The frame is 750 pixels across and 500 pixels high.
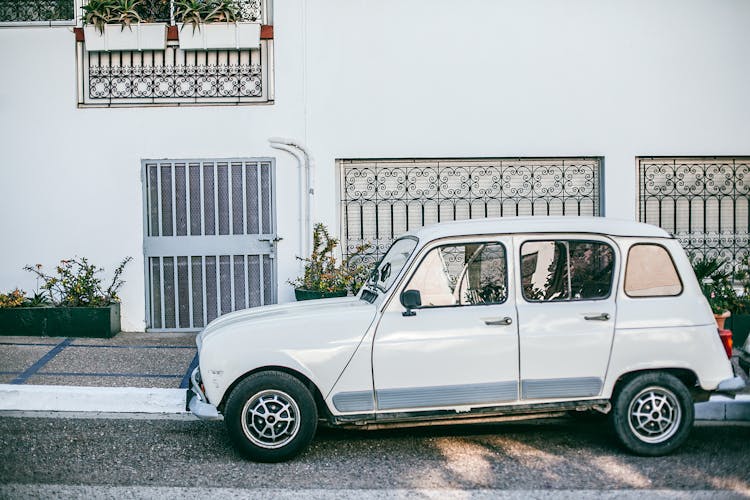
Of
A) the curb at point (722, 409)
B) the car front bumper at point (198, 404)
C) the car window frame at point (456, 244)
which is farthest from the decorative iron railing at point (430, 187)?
the car front bumper at point (198, 404)

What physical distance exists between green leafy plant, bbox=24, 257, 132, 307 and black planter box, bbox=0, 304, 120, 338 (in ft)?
0.56

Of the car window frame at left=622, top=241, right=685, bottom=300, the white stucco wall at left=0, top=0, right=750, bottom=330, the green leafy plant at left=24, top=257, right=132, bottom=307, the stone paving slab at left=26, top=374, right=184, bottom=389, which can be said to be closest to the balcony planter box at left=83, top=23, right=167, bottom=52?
the white stucco wall at left=0, top=0, right=750, bottom=330

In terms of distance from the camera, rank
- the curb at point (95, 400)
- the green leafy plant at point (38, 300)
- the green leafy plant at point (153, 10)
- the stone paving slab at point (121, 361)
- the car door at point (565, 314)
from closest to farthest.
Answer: the car door at point (565, 314) < the curb at point (95, 400) < the stone paving slab at point (121, 361) < the green leafy plant at point (38, 300) < the green leafy plant at point (153, 10)

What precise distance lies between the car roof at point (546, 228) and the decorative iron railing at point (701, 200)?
4.53 meters

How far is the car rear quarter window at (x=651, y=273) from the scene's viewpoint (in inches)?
211

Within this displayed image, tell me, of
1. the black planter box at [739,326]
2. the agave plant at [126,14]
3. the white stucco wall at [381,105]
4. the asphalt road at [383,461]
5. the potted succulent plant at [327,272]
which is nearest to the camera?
the asphalt road at [383,461]

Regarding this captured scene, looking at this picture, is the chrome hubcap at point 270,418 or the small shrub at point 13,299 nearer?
the chrome hubcap at point 270,418

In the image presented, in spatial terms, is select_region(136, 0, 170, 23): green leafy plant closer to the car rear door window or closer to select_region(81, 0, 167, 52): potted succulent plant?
select_region(81, 0, 167, 52): potted succulent plant

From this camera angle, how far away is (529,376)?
203 inches

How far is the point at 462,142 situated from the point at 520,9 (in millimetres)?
1922

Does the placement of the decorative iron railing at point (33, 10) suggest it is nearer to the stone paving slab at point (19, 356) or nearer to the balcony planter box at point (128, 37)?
the balcony planter box at point (128, 37)

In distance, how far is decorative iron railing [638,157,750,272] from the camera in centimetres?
966

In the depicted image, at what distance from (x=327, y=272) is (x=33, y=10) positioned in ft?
17.5

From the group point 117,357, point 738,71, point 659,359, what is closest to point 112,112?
point 117,357
